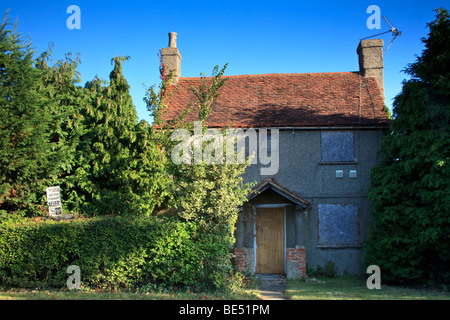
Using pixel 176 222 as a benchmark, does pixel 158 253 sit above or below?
below

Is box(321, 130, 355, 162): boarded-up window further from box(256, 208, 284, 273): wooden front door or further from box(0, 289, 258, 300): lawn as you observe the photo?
box(0, 289, 258, 300): lawn

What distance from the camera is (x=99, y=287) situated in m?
8.91

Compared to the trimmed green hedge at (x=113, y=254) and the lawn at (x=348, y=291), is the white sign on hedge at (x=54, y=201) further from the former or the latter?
the lawn at (x=348, y=291)

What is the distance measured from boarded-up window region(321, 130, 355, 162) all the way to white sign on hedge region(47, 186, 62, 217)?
9.51 metres

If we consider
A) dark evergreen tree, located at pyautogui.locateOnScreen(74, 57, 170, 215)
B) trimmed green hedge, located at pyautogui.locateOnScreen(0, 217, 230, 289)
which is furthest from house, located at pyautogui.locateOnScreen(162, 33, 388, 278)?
trimmed green hedge, located at pyautogui.locateOnScreen(0, 217, 230, 289)

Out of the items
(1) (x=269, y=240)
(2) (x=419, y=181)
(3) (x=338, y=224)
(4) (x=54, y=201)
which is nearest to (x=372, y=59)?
(2) (x=419, y=181)

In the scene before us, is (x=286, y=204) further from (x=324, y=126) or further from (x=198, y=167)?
(x=198, y=167)

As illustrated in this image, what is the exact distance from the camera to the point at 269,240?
12.5m

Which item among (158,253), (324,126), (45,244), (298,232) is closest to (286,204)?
(298,232)

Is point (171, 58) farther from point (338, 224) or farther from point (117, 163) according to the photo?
point (338, 224)

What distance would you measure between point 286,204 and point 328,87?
20.6 feet

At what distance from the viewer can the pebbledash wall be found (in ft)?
40.3

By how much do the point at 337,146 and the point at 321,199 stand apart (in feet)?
7.10
